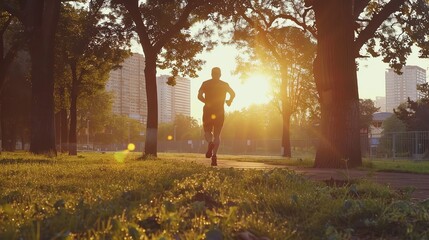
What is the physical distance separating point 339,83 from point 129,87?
135 m

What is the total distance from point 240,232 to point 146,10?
20446 millimetres

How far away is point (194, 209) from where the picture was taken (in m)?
3.38

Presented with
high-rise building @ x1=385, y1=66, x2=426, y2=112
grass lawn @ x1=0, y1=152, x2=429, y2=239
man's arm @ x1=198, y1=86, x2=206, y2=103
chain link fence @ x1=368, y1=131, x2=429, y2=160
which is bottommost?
grass lawn @ x1=0, y1=152, x2=429, y2=239

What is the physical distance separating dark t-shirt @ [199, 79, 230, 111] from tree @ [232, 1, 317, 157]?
1008 centimetres

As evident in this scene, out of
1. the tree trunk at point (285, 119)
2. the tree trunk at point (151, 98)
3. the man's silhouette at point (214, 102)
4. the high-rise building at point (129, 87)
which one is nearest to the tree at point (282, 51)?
the tree trunk at point (285, 119)

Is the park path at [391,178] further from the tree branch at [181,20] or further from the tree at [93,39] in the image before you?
the tree at [93,39]

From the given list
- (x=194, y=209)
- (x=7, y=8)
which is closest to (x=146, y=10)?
(x=7, y=8)

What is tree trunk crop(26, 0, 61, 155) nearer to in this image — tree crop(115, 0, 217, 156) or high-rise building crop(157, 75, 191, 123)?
tree crop(115, 0, 217, 156)

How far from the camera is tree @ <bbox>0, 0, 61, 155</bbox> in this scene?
17.8 meters

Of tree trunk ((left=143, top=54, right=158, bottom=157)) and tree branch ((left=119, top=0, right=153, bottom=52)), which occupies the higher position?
tree branch ((left=119, top=0, right=153, bottom=52))

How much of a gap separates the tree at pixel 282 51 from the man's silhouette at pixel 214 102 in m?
9.96

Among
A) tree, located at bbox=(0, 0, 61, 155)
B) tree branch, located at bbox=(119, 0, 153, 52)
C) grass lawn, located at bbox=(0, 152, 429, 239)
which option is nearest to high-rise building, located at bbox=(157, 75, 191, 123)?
tree branch, located at bbox=(119, 0, 153, 52)

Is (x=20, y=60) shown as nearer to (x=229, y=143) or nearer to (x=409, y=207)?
(x=229, y=143)

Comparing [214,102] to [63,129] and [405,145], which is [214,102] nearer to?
[405,145]
